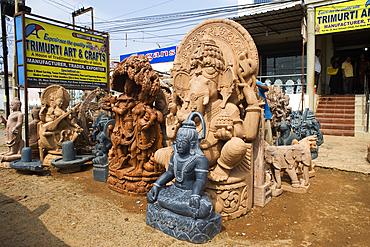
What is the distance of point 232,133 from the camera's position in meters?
3.67

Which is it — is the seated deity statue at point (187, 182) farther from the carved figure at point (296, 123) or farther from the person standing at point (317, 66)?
the person standing at point (317, 66)

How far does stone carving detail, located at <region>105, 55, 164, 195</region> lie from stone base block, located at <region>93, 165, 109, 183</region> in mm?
437

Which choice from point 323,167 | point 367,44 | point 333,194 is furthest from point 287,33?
point 333,194

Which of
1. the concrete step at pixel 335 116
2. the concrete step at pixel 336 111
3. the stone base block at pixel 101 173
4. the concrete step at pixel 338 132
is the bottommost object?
the stone base block at pixel 101 173

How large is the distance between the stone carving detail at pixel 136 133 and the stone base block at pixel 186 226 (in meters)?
1.50

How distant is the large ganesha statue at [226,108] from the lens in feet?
11.6

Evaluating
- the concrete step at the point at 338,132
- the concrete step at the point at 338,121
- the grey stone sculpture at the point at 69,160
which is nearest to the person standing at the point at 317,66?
the concrete step at the point at 338,121

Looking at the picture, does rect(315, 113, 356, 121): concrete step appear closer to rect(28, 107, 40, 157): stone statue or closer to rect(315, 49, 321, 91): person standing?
rect(315, 49, 321, 91): person standing

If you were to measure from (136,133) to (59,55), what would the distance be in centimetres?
607

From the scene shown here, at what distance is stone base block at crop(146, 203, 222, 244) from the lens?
9.65 ft

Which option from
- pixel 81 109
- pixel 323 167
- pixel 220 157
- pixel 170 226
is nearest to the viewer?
pixel 170 226

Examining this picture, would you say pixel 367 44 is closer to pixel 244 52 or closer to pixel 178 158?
pixel 244 52

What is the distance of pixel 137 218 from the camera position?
3.71m

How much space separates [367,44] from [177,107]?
14632 millimetres
